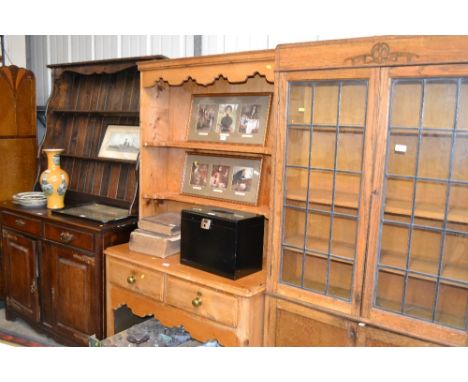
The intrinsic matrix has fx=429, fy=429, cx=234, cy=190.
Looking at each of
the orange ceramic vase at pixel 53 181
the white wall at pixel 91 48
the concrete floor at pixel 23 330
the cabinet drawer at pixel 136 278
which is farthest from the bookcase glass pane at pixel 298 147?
the concrete floor at pixel 23 330

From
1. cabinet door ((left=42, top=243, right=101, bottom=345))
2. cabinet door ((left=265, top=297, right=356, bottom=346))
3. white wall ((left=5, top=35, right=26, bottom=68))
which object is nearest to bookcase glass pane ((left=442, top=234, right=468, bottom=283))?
cabinet door ((left=265, top=297, right=356, bottom=346))

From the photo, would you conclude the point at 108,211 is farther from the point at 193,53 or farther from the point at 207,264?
the point at 193,53

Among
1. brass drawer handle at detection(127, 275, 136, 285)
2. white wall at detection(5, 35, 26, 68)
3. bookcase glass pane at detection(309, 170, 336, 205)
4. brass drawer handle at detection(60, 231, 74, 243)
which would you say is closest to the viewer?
bookcase glass pane at detection(309, 170, 336, 205)

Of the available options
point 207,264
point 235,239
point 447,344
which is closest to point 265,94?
point 235,239

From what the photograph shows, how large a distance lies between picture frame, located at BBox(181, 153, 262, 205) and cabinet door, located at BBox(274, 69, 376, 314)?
455 millimetres

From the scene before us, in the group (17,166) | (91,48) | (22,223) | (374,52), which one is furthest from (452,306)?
(17,166)

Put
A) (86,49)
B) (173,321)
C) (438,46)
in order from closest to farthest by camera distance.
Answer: (438,46), (173,321), (86,49)

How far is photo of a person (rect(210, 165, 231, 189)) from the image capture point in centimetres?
259

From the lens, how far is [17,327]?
3217 millimetres

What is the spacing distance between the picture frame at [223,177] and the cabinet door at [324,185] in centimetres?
45

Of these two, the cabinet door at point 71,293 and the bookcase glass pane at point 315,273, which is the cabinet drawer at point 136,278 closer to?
the cabinet door at point 71,293

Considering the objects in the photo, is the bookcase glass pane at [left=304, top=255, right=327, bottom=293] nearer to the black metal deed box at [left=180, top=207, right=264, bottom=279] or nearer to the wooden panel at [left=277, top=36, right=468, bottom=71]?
the black metal deed box at [left=180, top=207, right=264, bottom=279]

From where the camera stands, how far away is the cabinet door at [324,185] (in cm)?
182

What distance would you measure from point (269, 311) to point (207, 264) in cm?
40
